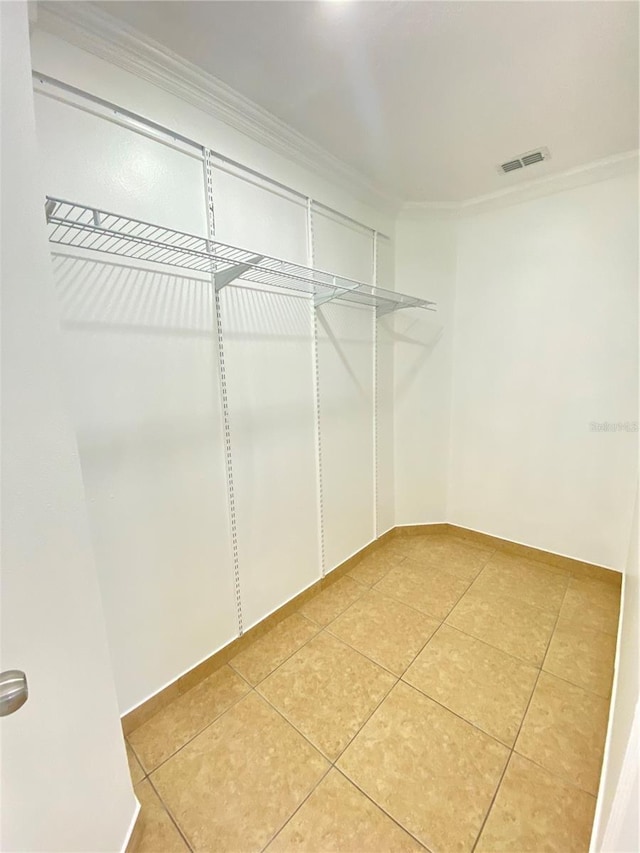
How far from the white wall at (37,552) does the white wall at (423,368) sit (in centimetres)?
220

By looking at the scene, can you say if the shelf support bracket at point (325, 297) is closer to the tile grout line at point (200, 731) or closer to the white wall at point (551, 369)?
the white wall at point (551, 369)

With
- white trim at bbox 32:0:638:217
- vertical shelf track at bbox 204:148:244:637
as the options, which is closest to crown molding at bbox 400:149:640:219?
white trim at bbox 32:0:638:217

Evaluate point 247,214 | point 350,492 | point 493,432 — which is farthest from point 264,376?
point 493,432

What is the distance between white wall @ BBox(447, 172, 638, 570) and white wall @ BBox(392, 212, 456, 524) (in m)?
0.10

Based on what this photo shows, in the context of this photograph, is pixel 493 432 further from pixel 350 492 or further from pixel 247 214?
pixel 247 214

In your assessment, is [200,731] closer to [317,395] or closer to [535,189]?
[317,395]

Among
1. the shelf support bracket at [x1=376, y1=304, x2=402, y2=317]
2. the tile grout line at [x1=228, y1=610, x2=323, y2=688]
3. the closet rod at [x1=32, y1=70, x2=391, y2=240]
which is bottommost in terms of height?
the tile grout line at [x1=228, y1=610, x2=323, y2=688]

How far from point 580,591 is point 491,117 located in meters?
2.63

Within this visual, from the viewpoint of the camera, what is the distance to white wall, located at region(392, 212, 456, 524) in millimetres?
2486

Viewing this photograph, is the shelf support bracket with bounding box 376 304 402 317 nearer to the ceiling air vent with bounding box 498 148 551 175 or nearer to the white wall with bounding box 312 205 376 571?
the white wall with bounding box 312 205 376 571

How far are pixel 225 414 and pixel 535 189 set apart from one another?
2349 millimetres

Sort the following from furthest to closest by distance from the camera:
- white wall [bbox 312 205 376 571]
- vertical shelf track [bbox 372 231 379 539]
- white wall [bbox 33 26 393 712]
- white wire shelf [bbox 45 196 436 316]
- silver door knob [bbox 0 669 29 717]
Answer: vertical shelf track [bbox 372 231 379 539] < white wall [bbox 312 205 376 571] < white wall [bbox 33 26 393 712] < white wire shelf [bbox 45 196 436 316] < silver door knob [bbox 0 669 29 717]

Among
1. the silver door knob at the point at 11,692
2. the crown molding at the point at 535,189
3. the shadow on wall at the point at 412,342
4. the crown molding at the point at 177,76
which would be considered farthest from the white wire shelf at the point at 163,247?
the crown molding at the point at 535,189

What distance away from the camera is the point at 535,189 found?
2.12 m
